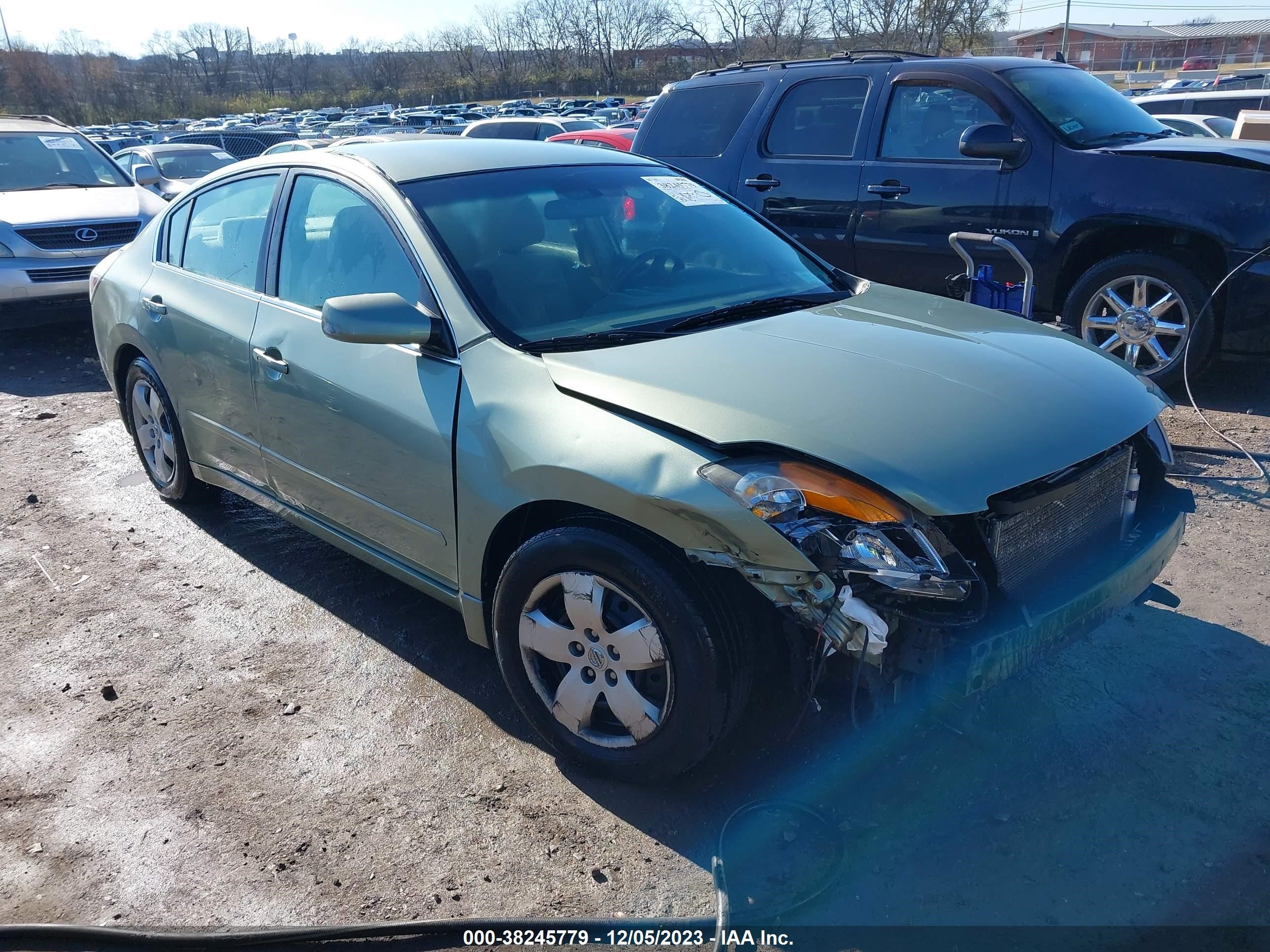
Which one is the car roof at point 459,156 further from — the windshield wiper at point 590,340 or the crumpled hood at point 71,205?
the crumpled hood at point 71,205

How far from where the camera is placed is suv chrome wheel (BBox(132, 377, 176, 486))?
Result: 15.6 ft

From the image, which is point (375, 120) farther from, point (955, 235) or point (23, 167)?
point (955, 235)

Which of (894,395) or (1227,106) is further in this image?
(1227,106)

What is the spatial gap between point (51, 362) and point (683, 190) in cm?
688

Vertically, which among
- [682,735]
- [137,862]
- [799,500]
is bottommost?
[137,862]

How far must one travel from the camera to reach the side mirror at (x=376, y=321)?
115 inches

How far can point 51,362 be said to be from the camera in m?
8.53

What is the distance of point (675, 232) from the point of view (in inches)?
146

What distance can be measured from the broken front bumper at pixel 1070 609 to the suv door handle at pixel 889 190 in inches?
147

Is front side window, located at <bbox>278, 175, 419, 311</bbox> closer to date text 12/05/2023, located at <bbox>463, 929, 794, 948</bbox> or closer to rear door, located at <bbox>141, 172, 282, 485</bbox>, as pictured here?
rear door, located at <bbox>141, 172, 282, 485</bbox>

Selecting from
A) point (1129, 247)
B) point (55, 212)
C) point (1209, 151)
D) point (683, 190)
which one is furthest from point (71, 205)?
point (1209, 151)

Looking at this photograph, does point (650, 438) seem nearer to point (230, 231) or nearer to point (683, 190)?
point (683, 190)

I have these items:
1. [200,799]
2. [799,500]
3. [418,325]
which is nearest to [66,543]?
[200,799]

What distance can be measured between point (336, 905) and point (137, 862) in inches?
24.2
